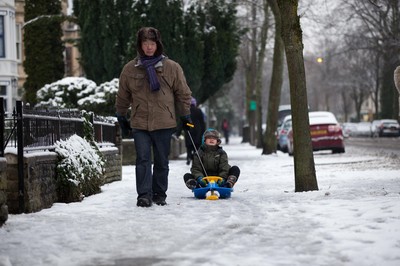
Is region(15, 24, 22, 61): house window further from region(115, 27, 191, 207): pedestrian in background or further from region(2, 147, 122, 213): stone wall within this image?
region(115, 27, 191, 207): pedestrian in background

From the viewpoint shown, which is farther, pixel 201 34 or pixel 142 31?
pixel 201 34

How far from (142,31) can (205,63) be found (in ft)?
61.9

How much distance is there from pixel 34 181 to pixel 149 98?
1.70 m

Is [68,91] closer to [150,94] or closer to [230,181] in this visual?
[230,181]

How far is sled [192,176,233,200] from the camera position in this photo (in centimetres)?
1055

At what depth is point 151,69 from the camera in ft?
31.4

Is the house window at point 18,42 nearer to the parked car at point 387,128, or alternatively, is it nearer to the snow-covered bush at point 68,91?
the snow-covered bush at point 68,91

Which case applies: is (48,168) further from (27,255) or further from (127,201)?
(27,255)

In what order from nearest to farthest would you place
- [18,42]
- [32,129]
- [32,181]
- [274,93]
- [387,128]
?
[32,181] → [32,129] → [274,93] → [18,42] → [387,128]

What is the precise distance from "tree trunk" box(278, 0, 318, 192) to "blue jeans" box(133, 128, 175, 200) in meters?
2.21

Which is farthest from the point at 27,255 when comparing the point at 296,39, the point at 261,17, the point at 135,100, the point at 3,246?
the point at 261,17

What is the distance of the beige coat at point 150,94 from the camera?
966 centimetres

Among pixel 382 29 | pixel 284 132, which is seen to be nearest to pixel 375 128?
pixel 382 29

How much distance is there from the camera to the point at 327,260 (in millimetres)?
5758
